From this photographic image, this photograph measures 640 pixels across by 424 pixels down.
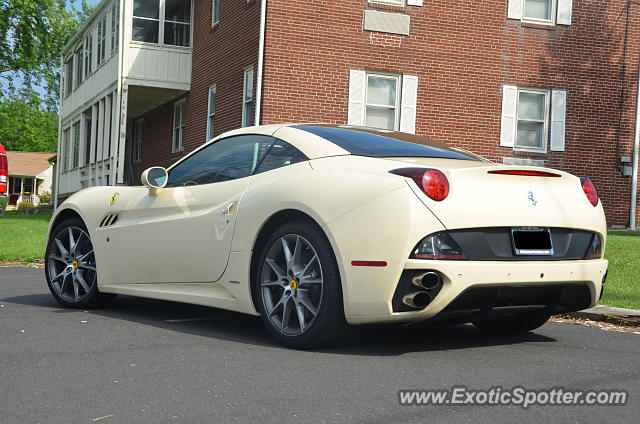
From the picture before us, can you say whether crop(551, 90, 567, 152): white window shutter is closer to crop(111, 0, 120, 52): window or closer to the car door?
crop(111, 0, 120, 52): window

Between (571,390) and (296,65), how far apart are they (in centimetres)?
1409

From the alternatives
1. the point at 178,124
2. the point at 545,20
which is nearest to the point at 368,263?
the point at 545,20

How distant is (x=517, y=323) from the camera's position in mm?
5848

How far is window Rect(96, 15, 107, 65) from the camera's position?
26.1 metres

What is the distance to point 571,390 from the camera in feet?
13.0

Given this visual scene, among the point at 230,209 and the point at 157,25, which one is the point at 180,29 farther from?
the point at 230,209

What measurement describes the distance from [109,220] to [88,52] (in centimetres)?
2416

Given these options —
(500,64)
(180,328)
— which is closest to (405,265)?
(180,328)

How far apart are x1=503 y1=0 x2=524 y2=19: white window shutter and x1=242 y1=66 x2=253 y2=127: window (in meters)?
6.01

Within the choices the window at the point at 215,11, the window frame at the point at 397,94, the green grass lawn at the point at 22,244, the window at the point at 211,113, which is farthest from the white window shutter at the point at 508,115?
the green grass lawn at the point at 22,244

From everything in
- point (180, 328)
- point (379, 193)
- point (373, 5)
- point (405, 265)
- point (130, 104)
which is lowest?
point (180, 328)

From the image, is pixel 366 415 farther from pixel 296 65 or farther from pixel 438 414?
pixel 296 65

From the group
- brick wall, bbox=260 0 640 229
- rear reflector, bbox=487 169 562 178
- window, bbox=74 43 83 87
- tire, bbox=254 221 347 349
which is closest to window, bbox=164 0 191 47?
brick wall, bbox=260 0 640 229

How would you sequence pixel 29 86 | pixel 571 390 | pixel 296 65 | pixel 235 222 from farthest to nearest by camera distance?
pixel 29 86 → pixel 296 65 → pixel 235 222 → pixel 571 390
